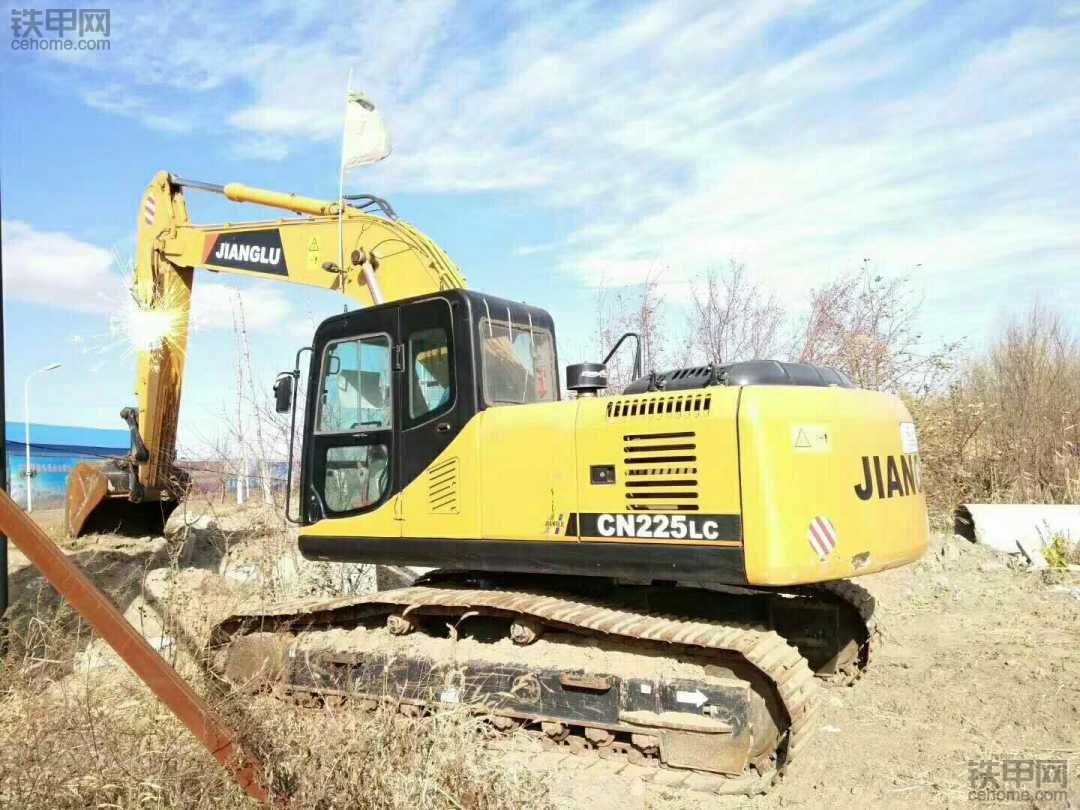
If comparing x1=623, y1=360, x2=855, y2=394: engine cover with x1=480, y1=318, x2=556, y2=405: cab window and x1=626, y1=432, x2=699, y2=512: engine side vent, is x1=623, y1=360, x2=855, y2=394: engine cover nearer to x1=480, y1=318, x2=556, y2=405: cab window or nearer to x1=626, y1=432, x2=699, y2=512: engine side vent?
x1=626, y1=432, x2=699, y2=512: engine side vent

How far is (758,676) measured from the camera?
178 inches

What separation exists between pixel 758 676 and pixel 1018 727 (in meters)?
1.91

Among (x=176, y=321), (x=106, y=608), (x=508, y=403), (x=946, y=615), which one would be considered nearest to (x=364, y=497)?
(x=508, y=403)

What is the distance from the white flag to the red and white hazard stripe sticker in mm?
4339

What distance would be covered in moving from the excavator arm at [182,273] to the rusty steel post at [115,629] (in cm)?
374

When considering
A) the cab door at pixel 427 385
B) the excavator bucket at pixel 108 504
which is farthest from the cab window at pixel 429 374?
the excavator bucket at pixel 108 504

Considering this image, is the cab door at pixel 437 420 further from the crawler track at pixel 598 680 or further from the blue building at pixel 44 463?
the blue building at pixel 44 463

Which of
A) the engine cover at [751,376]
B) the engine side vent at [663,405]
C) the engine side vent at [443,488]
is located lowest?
the engine side vent at [443,488]

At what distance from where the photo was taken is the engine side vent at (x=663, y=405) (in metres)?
4.57

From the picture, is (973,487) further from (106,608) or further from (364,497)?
(106,608)

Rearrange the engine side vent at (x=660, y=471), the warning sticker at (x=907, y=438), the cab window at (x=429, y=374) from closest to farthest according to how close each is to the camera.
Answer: the engine side vent at (x=660, y=471) < the warning sticker at (x=907, y=438) < the cab window at (x=429, y=374)

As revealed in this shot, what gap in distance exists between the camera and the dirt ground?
446 centimetres

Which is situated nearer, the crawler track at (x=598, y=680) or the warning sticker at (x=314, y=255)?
the crawler track at (x=598, y=680)

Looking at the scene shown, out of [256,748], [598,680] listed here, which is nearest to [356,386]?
[598,680]
